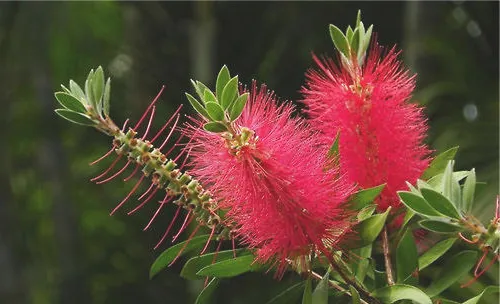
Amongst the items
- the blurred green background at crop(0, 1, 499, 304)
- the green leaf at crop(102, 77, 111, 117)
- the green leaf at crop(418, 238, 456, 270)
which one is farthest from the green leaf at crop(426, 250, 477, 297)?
the blurred green background at crop(0, 1, 499, 304)

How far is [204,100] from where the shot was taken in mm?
429

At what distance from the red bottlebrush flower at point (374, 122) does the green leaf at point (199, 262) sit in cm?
10

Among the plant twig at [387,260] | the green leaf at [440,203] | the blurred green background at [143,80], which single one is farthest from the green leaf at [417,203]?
the blurred green background at [143,80]

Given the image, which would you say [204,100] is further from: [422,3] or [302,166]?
[422,3]

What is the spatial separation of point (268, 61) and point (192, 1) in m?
0.43

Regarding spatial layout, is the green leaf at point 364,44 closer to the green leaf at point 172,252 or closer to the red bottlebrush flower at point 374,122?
the red bottlebrush flower at point 374,122

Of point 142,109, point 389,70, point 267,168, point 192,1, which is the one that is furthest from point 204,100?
point 192,1

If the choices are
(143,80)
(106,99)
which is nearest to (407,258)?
(106,99)

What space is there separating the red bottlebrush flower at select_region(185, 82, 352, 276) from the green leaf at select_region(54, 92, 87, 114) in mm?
72

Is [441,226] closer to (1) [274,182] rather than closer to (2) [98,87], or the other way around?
(1) [274,182]

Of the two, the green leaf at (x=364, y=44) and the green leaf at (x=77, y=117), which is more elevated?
the green leaf at (x=364, y=44)

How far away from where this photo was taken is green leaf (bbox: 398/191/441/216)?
0.41m

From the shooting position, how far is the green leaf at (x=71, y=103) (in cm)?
45

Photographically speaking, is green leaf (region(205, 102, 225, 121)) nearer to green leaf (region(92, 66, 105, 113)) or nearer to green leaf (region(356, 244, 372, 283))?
green leaf (region(92, 66, 105, 113))
